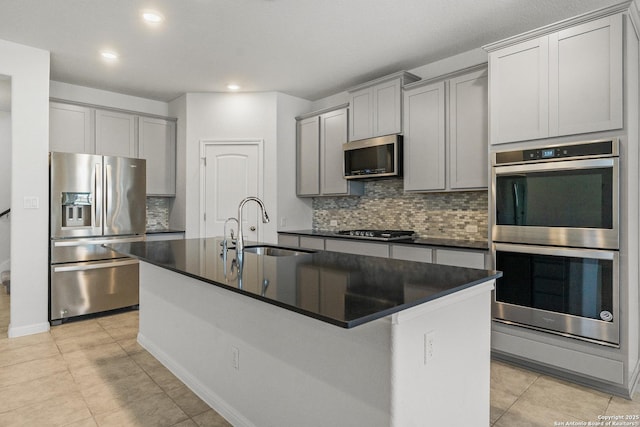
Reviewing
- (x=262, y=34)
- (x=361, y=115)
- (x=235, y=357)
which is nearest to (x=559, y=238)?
(x=235, y=357)

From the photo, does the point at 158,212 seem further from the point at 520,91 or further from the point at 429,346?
the point at 429,346

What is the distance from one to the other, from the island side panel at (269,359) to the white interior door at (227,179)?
209 cm

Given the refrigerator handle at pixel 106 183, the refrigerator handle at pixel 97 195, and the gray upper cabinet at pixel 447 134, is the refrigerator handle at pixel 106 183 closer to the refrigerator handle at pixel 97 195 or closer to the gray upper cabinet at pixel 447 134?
the refrigerator handle at pixel 97 195

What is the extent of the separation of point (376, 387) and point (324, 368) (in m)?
0.27

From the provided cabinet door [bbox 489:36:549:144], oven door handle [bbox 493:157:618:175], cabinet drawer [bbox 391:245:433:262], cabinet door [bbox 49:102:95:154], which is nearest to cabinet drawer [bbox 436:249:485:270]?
cabinet drawer [bbox 391:245:433:262]

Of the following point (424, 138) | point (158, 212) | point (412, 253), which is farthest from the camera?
point (158, 212)

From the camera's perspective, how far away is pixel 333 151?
4.68 metres

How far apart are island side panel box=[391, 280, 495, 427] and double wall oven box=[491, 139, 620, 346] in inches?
46.9

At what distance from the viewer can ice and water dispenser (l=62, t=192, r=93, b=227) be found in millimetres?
3895

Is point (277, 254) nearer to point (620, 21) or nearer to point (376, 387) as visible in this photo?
point (376, 387)

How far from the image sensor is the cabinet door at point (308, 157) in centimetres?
491

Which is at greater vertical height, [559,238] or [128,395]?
[559,238]

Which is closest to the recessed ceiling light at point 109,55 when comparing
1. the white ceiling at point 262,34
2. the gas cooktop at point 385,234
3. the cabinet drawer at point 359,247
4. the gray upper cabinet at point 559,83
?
the white ceiling at point 262,34

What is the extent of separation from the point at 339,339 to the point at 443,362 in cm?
44
